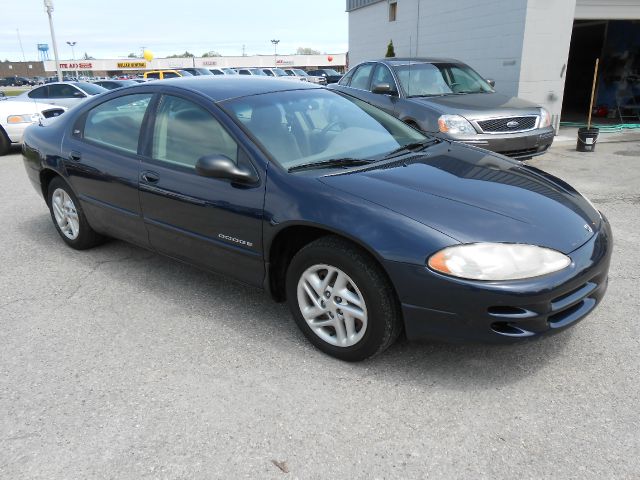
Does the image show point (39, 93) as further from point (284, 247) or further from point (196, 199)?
point (284, 247)

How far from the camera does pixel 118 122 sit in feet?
13.0

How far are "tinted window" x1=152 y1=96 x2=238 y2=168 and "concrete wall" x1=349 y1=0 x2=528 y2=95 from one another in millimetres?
9202

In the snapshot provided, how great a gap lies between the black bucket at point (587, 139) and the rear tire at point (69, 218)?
8.53 meters

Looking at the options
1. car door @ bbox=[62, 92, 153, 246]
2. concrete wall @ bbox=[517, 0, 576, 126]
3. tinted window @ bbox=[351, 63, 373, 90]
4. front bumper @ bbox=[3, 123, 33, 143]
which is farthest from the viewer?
front bumper @ bbox=[3, 123, 33, 143]

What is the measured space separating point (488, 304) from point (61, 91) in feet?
41.6

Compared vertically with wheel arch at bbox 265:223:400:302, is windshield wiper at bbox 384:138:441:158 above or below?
above

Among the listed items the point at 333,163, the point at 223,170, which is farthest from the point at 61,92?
the point at 333,163

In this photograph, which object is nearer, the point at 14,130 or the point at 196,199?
the point at 196,199

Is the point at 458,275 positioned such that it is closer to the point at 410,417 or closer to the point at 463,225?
the point at 463,225

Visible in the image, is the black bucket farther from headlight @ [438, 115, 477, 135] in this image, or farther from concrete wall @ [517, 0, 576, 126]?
headlight @ [438, 115, 477, 135]

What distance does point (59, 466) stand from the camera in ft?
7.23

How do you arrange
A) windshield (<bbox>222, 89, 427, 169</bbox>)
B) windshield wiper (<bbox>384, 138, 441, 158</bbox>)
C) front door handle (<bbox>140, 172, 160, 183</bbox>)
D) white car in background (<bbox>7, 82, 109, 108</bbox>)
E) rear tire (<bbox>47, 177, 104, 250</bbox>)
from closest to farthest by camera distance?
windshield (<bbox>222, 89, 427, 169</bbox>) < windshield wiper (<bbox>384, 138, 441, 158</bbox>) < front door handle (<bbox>140, 172, 160, 183</bbox>) < rear tire (<bbox>47, 177, 104, 250</bbox>) < white car in background (<bbox>7, 82, 109, 108</bbox>)

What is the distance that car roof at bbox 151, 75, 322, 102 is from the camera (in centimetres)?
347

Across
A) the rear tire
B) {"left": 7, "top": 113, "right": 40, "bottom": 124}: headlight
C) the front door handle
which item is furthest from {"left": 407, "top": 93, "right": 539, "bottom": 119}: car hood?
{"left": 7, "top": 113, "right": 40, "bottom": 124}: headlight
